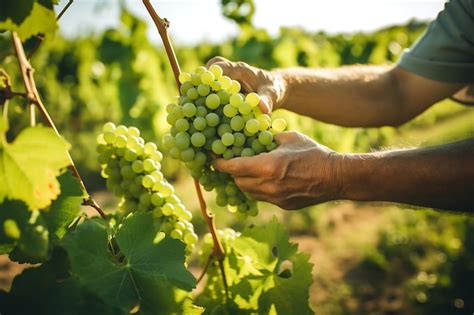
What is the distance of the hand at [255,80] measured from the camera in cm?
156

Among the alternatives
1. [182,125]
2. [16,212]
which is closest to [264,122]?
[182,125]

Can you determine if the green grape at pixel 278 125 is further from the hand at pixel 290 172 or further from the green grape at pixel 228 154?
the green grape at pixel 228 154

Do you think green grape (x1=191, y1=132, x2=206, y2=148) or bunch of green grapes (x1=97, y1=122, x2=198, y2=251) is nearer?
green grape (x1=191, y1=132, x2=206, y2=148)

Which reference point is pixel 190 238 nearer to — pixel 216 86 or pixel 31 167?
pixel 216 86

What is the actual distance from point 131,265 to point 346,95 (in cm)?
169

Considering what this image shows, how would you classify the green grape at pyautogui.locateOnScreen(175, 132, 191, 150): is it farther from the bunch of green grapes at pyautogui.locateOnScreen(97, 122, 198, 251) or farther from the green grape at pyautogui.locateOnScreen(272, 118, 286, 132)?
the green grape at pyautogui.locateOnScreen(272, 118, 286, 132)

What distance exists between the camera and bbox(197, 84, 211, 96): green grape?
1325mm

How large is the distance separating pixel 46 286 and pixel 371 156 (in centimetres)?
108

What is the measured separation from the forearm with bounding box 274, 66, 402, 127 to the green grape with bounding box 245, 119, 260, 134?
81 cm

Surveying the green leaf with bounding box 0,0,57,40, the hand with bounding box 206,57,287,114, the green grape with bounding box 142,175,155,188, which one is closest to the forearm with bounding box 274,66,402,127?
the hand with bounding box 206,57,287,114

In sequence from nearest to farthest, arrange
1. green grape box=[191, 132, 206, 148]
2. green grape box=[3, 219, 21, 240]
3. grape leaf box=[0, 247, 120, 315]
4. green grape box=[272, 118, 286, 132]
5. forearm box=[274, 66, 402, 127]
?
green grape box=[3, 219, 21, 240]
grape leaf box=[0, 247, 120, 315]
green grape box=[191, 132, 206, 148]
green grape box=[272, 118, 286, 132]
forearm box=[274, 66, 402, 127]

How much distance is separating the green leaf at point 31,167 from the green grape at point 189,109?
1.45ft

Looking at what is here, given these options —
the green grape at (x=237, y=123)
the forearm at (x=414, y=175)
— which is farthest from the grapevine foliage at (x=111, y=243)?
the forearm at (x=414, y=175)

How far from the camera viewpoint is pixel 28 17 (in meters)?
1.00
